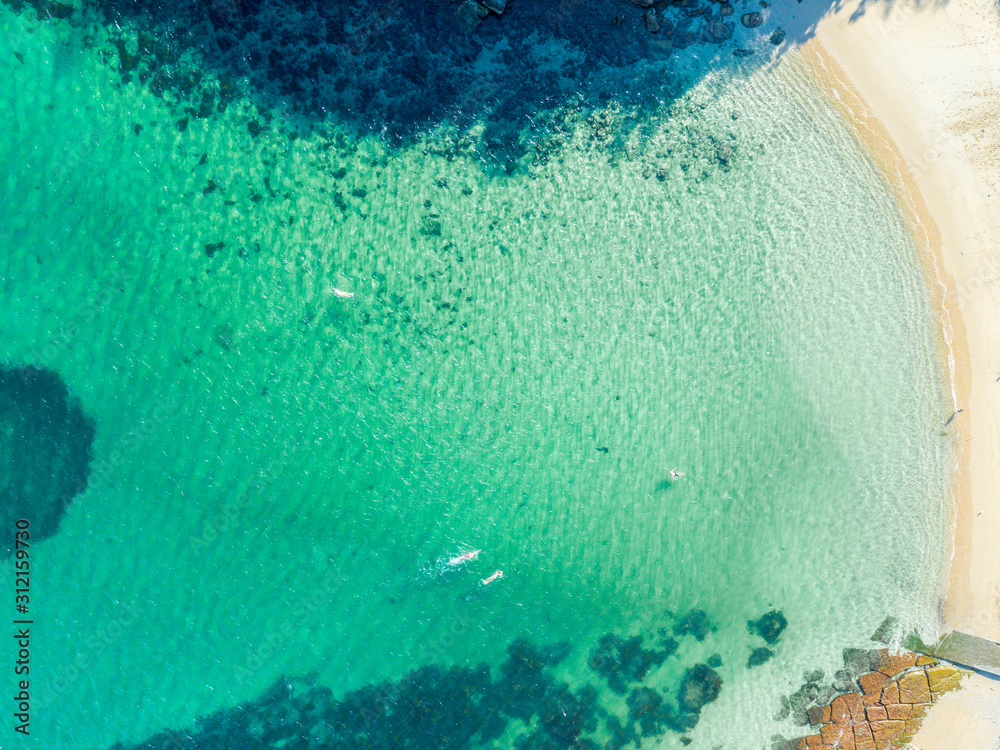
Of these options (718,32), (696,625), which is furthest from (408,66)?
(696,625)

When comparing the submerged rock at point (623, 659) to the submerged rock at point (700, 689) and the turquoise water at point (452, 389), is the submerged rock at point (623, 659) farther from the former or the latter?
the turquoise water at point (452, 389)

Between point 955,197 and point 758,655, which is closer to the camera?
point 955,197

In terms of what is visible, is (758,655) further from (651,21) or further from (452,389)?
(651,21)

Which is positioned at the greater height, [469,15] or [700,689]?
[469,15]

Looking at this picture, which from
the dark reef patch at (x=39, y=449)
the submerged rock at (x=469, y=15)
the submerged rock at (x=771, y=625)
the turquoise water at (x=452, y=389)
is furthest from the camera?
the submerged rock at (x=771, y=625)

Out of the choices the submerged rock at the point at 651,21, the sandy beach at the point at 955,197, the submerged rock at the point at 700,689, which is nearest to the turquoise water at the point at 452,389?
the sandy beach at the point at 955,197

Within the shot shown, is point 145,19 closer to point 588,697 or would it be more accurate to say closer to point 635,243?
point 635,243

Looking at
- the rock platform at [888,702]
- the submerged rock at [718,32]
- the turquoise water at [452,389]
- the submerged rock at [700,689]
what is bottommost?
the rock platform at [888,702]
